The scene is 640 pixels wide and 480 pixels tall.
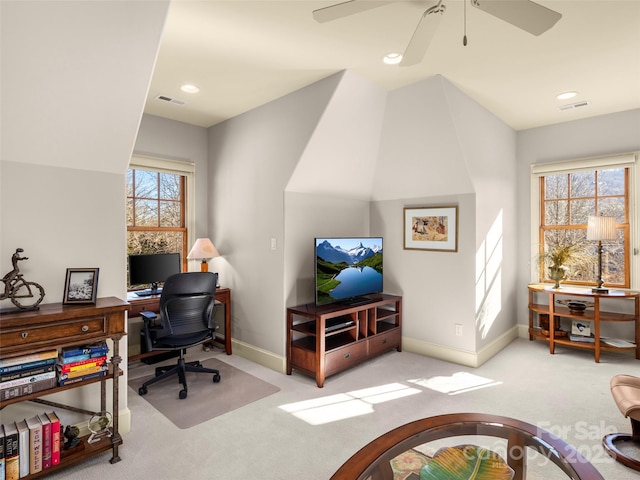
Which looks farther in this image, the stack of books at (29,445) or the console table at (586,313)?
the console table at (586,313)

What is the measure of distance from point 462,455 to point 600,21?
2.67 metres

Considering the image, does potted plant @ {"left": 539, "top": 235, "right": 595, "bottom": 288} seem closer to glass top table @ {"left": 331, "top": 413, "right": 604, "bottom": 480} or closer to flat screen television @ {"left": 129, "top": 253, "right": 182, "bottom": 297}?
glass top table @ {"left": 331, "top": 413, "right": 604, "bottom": 480}

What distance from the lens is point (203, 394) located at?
3041 mm

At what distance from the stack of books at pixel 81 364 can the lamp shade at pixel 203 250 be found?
6.36 feet

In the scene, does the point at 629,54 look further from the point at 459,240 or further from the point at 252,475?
the point at 252,475

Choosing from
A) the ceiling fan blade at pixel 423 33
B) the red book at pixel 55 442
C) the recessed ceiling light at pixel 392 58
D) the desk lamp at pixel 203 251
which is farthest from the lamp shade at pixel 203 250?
the ceiling fan blade at pixel 423 33

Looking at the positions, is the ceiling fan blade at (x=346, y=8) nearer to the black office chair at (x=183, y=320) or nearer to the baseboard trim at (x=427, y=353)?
the black office chair at (x=183, y=320)

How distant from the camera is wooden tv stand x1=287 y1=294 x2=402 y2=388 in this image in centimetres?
323

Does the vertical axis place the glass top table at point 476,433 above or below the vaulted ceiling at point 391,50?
below

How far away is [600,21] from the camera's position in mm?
2248

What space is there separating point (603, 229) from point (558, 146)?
1.22m

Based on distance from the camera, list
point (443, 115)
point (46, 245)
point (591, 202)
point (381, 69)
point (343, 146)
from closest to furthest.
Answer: point (46, 245)
point (381, 69)
point (443, 115)
point (343, 146)
point (591, 202)

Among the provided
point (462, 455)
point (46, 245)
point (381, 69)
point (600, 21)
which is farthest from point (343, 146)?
point (462, 455)

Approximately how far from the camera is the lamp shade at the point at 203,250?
13.4 ft
